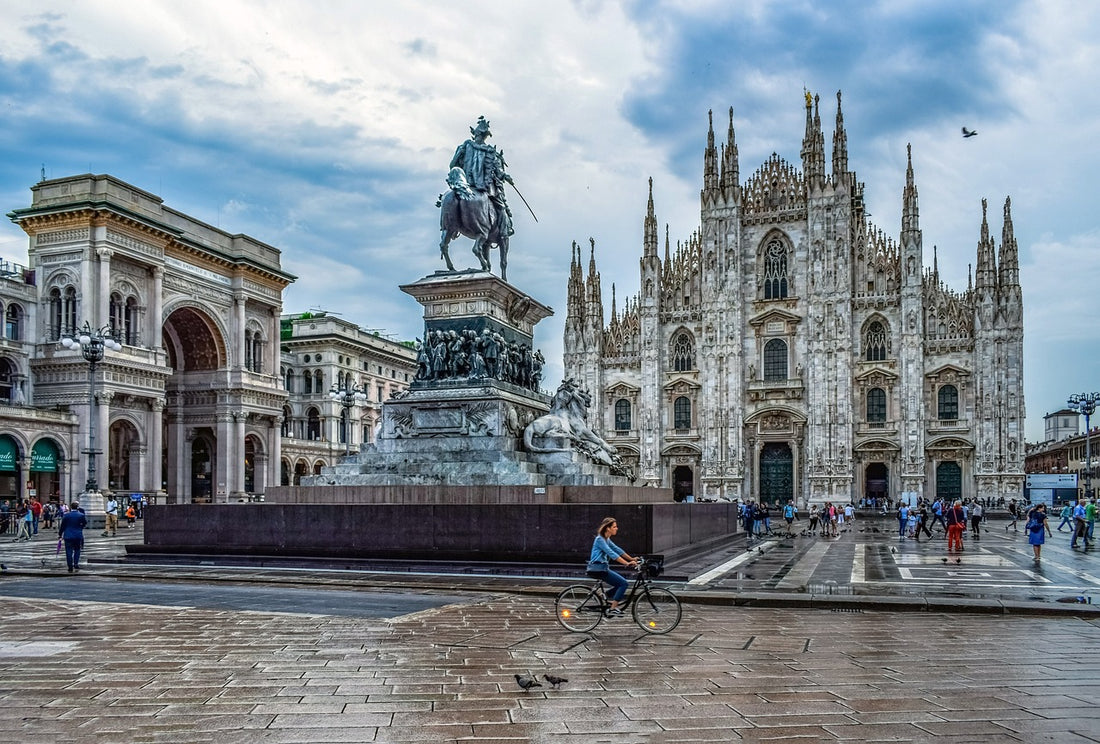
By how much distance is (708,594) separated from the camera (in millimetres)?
12383

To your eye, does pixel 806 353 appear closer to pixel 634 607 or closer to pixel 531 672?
pixel 634 607

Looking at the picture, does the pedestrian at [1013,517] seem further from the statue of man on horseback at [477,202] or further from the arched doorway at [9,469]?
the arched doorway at [9,469]

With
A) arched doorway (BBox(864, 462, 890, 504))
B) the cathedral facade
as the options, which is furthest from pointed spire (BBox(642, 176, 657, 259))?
arched doorway (BBox(864, 462, 890, 504))

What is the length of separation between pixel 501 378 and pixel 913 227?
4241 cm

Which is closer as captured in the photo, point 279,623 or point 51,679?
point 51,679

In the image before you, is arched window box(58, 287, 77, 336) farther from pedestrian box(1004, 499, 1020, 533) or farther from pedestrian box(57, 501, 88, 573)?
pedestrian box(1004, 499, 1020, 533)

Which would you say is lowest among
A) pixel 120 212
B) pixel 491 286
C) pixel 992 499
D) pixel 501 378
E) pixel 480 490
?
pixel 992 499

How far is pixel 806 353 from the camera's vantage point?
180 ft

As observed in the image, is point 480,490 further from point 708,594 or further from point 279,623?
point 279,623

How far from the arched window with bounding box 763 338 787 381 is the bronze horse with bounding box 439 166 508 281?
4096cm

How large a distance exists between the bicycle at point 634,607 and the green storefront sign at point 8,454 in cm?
3750

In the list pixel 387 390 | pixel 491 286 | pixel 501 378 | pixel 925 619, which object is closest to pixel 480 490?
pixel 501 378

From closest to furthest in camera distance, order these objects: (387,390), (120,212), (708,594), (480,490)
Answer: (708,594) < (480,490) < (120,212) < (387,390)

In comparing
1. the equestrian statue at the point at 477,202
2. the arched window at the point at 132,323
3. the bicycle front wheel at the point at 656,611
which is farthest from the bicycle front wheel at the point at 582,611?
the arched window at the point at 132,323
